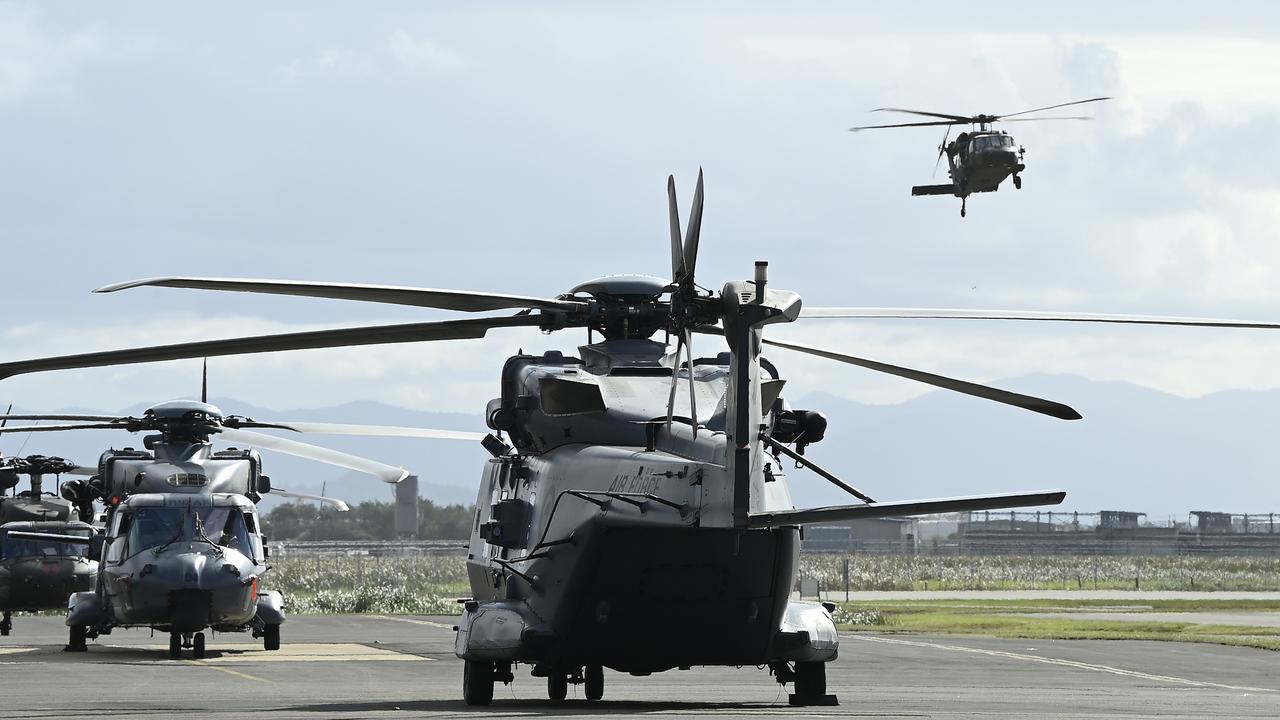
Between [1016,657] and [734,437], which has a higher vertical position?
[734,437]

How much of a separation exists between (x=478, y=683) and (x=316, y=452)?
1043cm

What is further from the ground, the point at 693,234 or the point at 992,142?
the point at 992,142

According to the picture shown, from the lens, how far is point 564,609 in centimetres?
1767

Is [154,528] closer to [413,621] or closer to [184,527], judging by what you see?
[184,527]

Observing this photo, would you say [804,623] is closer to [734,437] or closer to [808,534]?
[734,437]

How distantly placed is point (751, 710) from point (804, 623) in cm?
101

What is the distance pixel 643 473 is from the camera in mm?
17016

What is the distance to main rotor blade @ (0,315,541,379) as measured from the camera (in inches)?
666

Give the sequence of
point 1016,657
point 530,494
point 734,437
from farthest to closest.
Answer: point 1016,657, point 530,494, point 734,437

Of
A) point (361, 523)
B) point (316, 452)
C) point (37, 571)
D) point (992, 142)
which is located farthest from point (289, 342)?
point (361, 523)

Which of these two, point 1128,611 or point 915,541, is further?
point 915,541

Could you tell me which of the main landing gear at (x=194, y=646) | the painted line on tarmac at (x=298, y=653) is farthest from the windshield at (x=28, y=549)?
the main landing gear at (x=194, y=646)

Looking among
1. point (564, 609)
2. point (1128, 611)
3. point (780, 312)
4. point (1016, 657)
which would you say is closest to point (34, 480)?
point (1016, 657)

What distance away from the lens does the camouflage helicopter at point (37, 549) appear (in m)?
36.2
